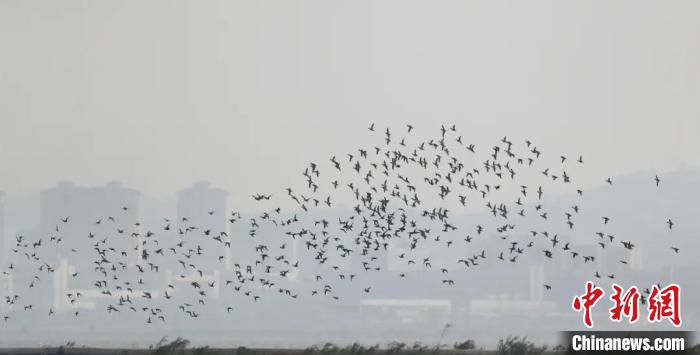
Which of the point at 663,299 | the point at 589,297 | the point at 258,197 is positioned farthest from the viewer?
the point at 258,197

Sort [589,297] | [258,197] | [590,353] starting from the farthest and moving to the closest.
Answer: [258,197] → [589,297] → [590,353]

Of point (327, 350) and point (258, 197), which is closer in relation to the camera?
point (327, 350)

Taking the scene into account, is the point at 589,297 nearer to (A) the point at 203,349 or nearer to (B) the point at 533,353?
(B) the point at 533,353

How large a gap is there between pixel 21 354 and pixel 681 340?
24055 millimetres

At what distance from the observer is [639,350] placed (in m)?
48.7

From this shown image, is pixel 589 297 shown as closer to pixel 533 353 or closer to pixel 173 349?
pixel 533 353

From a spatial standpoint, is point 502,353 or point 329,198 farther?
point 329,198

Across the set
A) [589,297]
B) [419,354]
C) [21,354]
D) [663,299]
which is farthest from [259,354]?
[663,299]

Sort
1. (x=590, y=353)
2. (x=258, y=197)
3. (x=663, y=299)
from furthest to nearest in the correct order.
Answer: (x=258, y=197) < (x=663, y=299) < (x=590, y=353)

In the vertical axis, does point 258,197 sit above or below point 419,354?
above

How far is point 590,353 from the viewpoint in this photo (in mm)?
47781

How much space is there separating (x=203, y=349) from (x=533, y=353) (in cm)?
1160

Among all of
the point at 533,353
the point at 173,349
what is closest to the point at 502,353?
the point at 533,353

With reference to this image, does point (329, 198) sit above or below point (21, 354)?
above
